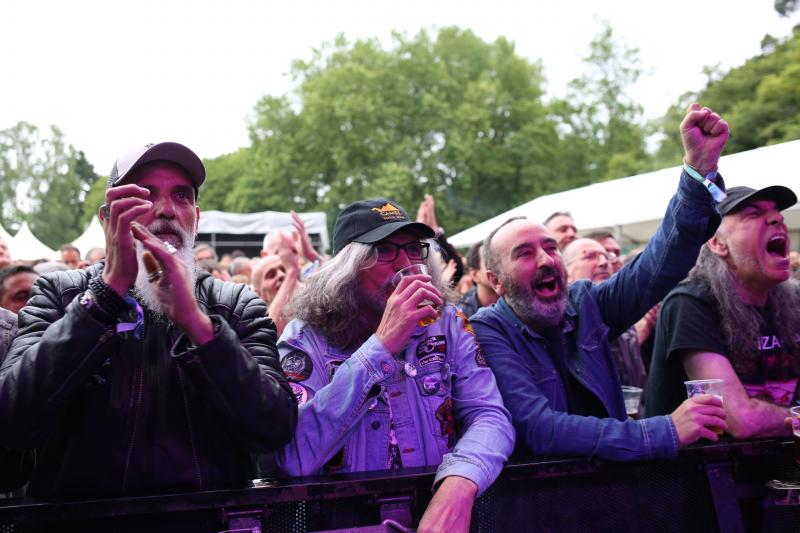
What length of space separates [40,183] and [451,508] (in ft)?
183

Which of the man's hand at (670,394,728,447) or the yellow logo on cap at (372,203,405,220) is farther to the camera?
the yellow logo on cap at (372,203,405,220)

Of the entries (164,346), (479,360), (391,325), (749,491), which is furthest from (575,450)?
(164,346)

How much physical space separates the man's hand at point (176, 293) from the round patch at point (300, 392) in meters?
0.49

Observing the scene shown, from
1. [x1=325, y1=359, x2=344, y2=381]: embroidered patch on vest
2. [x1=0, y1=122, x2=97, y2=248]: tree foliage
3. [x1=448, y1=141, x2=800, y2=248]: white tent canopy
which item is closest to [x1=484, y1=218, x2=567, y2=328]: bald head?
[x1=325, y1=359, x2=344, y2=381]: embroidered patch on vest

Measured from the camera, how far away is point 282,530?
1757mm

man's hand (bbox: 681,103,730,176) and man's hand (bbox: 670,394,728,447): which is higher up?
man's hand (bbox: 681,103,730,176)

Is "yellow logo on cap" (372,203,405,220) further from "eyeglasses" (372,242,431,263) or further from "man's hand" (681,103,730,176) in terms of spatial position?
"man's hand" (681,103,730,176)

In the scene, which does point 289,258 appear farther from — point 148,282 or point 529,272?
point 148,282

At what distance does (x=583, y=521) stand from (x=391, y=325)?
2.77ft

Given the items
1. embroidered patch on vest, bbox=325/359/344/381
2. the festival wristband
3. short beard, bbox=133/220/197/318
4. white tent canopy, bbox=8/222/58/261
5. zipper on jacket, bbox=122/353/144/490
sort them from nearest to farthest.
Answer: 1. zipper on jacket, bbox=122/353/144/490
2. short beard, bbox=133/220/197/318
3. embroidered patch on vest, bbox=325/359/344/381
4. the festival wristband
5. white tent canopy, bbox=8/222/58/261

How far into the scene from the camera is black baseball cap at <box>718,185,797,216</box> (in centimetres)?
289

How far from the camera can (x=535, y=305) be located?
2.68m

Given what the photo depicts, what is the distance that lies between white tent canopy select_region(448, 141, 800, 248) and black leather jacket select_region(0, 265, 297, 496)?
4.48 m

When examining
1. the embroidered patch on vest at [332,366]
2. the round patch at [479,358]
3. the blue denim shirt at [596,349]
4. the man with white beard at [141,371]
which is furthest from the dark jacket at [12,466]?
the blue denim shirt at [596,349]
